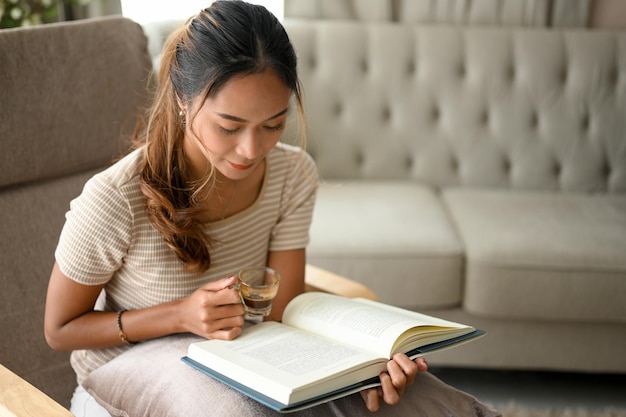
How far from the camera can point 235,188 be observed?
143cm

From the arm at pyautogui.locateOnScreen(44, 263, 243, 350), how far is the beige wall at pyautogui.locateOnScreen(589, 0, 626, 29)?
2453 mm

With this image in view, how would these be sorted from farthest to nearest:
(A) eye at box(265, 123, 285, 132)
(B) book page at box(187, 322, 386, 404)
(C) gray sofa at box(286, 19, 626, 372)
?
(C) gray sofa at box(286, 19, 626, 372) < (A) eye at box(265, 123, 285, 132) < (B) book page at box(187, 322, 386, 404)

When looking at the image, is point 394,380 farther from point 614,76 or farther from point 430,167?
point 614,76

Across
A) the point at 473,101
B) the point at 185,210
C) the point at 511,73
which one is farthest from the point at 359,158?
the point at 185,210

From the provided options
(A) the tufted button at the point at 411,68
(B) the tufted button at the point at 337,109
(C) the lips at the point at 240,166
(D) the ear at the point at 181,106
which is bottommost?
(B) the tufted button at the point at 337,109

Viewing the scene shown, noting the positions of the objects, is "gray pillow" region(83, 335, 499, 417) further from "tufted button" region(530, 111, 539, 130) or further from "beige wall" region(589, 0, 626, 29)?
"beige wall" region(589, 0, 626, 29)

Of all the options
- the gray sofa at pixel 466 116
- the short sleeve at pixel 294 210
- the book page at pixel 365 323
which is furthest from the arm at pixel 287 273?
the gray sofa at pixel 466 116

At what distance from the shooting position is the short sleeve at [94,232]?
123 cm

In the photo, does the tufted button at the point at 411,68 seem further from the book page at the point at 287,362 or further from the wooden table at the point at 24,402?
the wooden table at the point at 24,402

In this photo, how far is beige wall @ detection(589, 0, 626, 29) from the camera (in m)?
3.06

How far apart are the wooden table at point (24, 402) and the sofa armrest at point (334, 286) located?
0.65 metres

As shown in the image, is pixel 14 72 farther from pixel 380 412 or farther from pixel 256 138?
pixel 380 412

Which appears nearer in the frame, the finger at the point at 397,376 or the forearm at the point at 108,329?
the finger at the point at 397,376

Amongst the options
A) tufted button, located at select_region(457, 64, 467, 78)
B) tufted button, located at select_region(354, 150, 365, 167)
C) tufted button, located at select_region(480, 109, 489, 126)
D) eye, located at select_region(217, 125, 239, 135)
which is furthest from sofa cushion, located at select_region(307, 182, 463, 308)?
eye, located at select_region(217, 125, 239, 135)
